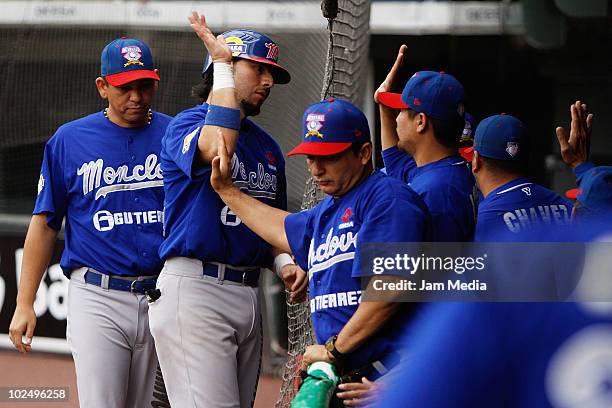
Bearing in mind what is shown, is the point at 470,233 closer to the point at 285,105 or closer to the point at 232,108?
the point at 232,108

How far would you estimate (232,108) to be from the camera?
3.14 metres

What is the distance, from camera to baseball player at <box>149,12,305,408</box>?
3.34 m

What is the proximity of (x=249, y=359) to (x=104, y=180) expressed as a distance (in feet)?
3.15

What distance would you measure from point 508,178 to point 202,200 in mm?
1011

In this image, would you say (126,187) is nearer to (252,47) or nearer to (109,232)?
(109,232)

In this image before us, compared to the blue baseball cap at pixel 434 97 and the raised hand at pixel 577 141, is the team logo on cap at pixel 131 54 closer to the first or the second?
the blue baseball cap at pixel 434 97

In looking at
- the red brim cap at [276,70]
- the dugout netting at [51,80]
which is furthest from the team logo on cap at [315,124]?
the dugout netting at [51,80]

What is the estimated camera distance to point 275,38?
7590mm

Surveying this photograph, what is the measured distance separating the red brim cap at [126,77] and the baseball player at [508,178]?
133cm

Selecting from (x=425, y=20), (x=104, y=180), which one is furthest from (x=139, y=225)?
(x=425, y=20)

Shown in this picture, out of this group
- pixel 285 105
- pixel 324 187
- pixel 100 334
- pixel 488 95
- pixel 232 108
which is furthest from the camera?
pixel 488 95

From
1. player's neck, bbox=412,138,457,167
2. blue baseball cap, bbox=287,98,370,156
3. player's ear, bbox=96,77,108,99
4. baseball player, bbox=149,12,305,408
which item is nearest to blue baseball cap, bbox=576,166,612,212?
player's neck, bbox=412,138,457,167

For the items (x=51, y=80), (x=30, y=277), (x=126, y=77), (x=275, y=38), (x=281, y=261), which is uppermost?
(x=275, y=38)

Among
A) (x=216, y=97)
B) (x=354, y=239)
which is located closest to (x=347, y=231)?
(x=354, y=239)
